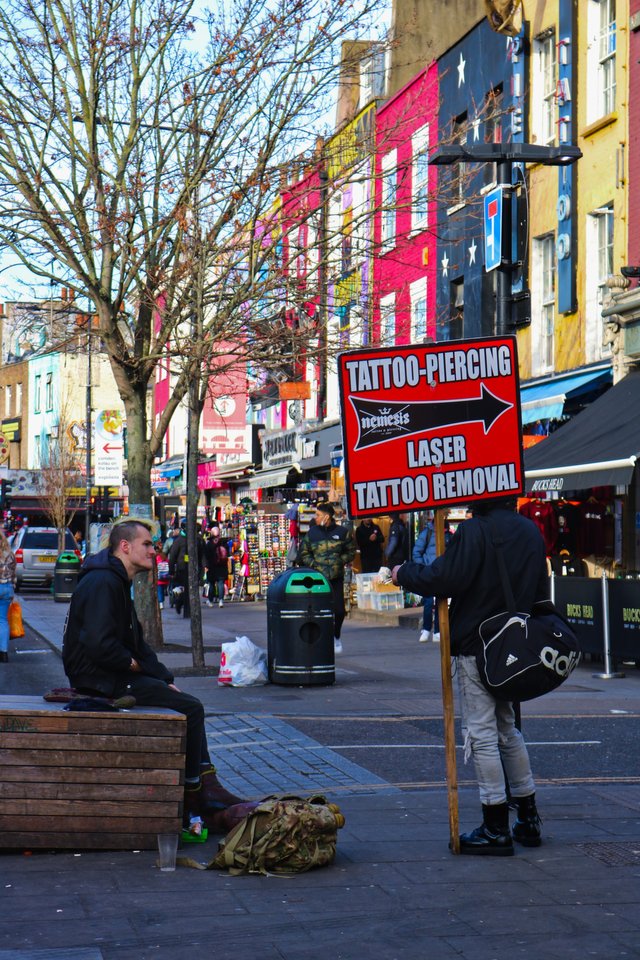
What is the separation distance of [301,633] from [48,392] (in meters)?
65.2

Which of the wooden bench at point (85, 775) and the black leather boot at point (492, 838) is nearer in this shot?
the wooden bench at point (85, 775)

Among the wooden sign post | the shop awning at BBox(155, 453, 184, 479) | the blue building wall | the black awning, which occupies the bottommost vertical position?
the wooden sign post

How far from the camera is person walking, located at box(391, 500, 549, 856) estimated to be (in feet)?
22.2

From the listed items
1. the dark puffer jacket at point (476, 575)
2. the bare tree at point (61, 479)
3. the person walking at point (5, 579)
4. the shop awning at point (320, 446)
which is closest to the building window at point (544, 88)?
the shop awning at point (320, 446)

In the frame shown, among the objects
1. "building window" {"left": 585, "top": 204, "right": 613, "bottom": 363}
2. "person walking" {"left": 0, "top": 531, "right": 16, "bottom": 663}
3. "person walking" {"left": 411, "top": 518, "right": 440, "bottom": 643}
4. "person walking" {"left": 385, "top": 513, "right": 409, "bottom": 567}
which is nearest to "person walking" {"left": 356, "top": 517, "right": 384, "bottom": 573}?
"person walking" {"left": 385, "top": 513, "right": 409, "bottom": 567}

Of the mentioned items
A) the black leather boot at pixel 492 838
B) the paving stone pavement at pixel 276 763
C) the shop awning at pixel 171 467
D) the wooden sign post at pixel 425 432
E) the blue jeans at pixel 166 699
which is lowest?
the paving stone pavement at pixel 276 763

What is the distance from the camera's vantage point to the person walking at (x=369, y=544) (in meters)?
27.6

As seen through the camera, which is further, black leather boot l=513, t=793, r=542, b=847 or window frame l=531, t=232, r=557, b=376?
window frame l=531, t=232, r=557, b=376

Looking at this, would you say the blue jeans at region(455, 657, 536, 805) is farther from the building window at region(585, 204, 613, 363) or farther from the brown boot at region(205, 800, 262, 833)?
the building window at region(585, 204, 613, 363)

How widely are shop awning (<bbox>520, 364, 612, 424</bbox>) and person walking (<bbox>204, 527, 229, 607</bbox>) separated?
398 inches

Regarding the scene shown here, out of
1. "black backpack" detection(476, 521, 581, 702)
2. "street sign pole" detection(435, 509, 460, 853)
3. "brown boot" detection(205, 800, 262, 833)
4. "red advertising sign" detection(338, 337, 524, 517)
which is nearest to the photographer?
"black backpack" detection(476, 521, 581, 702)

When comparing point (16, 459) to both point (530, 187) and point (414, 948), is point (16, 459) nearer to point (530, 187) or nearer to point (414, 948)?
point (530, 187)

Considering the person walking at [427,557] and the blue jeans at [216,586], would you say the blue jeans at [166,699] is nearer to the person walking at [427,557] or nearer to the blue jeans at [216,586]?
the person walking at [427,557]

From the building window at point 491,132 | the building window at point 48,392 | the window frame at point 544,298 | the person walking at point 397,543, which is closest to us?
the window frame at point 544,298
